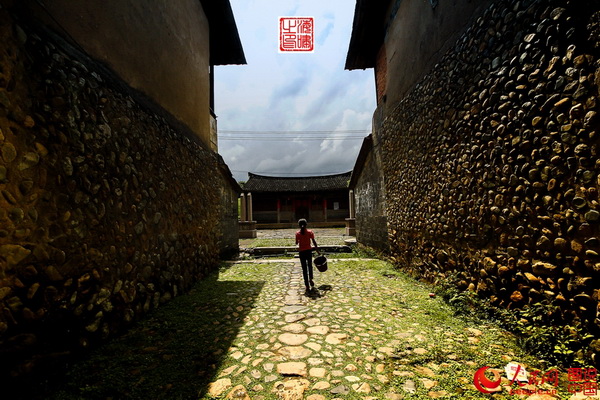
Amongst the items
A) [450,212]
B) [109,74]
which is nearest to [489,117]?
[450,212]

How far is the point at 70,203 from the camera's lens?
2.45 meters

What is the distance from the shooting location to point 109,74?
321cm

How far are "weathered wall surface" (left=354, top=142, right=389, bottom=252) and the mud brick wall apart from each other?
9.57 ft

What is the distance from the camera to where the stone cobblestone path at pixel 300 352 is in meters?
2.11

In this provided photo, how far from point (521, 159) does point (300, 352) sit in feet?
10.6

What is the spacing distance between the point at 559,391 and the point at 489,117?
9.56 feet

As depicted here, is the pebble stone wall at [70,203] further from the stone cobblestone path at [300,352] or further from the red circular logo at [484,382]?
the red circular logo at [484,382]

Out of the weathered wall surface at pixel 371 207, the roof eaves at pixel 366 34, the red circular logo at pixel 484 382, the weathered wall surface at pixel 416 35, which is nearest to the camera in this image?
the red circular logo at pixel 484 382

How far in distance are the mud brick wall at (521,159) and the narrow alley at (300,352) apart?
707mm

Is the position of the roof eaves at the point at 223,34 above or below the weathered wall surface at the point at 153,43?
above

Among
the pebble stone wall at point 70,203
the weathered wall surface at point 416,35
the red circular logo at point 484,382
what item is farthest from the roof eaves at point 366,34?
the red circular logo at point 484,382

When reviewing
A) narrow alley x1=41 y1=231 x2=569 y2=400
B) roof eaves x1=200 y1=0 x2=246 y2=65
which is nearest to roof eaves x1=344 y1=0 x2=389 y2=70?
roof eaves x1=200 y1=0 x2=246 y2=65

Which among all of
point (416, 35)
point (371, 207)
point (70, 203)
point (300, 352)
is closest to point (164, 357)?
point (300, 352)

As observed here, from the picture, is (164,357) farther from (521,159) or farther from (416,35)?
(416,35)
